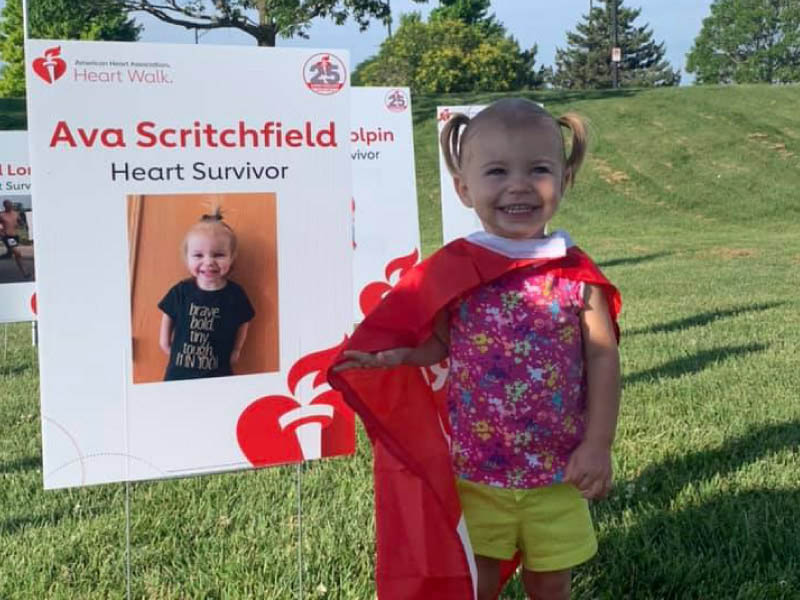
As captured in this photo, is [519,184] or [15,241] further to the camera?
[15,241]

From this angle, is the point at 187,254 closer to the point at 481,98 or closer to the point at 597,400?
the point at 597,400

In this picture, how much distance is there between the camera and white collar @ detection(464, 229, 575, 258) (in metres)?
2.29

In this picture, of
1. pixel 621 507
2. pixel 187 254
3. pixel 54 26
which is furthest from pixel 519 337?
pixel 54 26

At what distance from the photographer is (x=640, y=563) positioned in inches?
129

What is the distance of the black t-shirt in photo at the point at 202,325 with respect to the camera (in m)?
2.71

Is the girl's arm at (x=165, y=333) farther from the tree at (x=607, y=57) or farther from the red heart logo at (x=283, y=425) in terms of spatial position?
the tree at (x=607, y=57)

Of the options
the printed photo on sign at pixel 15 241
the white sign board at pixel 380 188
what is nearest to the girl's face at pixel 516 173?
the white sign board at pixel 380 188

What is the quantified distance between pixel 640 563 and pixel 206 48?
7.58 feet

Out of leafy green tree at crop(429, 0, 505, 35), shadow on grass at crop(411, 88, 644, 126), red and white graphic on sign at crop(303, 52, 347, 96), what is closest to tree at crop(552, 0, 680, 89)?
leafy green tree at crop(429, 0, 505, 35)

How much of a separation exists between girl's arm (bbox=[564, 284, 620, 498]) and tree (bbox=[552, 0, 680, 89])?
8531 cm

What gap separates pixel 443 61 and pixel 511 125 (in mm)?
49752

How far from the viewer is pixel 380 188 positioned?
19.3 ft

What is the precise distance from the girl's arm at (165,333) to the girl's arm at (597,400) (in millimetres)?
1215

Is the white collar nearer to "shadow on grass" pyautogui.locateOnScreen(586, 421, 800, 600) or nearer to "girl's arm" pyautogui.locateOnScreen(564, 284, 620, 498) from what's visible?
"girl's arm" pyautogui.locateOnScreen(564, 284, 620, 498)
